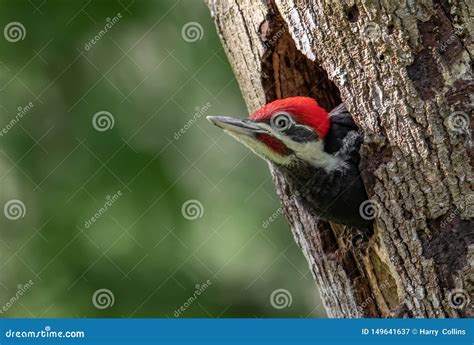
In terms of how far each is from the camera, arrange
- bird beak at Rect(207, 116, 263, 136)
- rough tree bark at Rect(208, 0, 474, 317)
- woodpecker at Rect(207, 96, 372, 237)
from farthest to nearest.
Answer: woodpecker at Rect(207, 96, 372, 237) → bird beak at Rect(207, 116, 263, 136) → rough tree bark at Rect(208, 0, 474, 317)

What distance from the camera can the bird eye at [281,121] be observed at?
12.9ft

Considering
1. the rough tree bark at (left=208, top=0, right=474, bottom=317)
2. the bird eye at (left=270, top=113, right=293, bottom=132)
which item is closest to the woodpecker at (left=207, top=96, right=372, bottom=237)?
the bird eye at (left=270, top=113, right=293, bottom=132)

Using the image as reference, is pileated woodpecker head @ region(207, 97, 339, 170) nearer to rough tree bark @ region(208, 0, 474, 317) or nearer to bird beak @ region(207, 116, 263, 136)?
bird beak @ region(207, 116, 263, 136)

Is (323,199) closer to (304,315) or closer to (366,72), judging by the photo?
(366,72)

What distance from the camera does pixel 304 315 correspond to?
745 centimetres

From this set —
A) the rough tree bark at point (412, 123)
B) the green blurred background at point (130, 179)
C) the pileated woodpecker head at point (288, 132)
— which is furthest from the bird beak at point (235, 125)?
the green blurred background at point (130, 179)

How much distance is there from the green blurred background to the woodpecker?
10.6 ft

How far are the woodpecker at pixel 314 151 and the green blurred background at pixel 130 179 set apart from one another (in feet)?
10.6

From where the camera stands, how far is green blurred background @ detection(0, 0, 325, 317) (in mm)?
7238

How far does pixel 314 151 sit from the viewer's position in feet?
13.2

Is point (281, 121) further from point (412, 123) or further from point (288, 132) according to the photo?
point (412, 123)

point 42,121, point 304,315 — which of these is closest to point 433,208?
point 304,315

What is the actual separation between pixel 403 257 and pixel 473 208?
38 cm

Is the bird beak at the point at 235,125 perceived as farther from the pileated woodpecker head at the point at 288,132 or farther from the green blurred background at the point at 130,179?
the green blurred background at the point at 130,179
